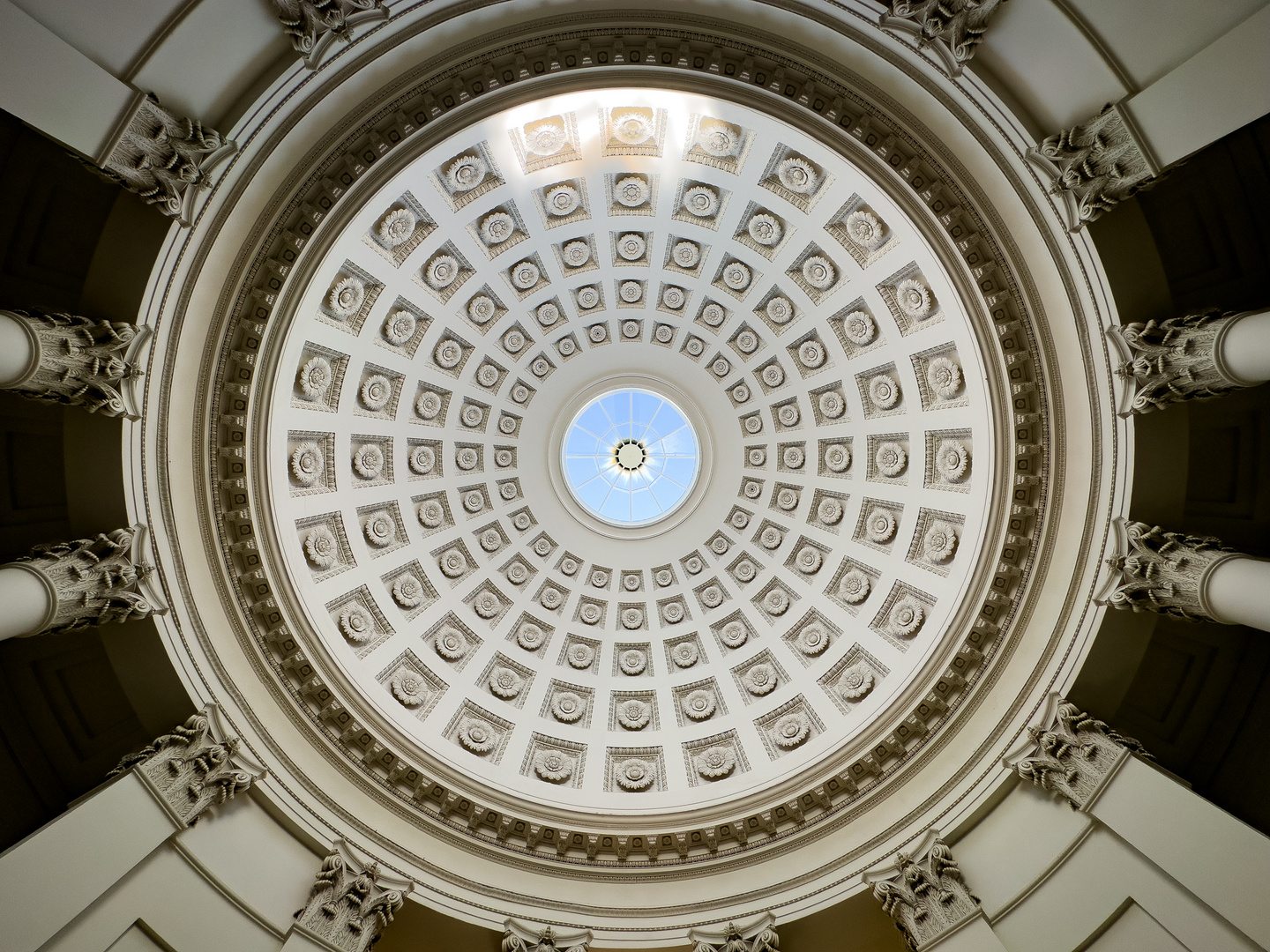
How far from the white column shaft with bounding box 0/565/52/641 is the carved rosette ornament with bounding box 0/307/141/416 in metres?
2.60

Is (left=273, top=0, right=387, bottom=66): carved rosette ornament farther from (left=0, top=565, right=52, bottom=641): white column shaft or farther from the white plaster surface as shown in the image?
the white plaster surface

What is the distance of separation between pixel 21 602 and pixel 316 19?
9785mm

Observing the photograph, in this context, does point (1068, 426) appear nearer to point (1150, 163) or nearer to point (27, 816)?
point (1150, 163)

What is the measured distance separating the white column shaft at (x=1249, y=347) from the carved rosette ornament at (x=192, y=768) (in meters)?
18.0

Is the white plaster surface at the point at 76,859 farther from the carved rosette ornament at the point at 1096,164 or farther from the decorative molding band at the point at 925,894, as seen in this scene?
the carved rosette ornament at the point at 1096,164

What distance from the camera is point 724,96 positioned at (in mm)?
13031

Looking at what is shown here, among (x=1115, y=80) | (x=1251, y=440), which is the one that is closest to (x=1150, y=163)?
(x=1115, y=80)

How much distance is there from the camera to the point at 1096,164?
10.1 m

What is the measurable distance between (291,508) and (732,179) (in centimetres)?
1328

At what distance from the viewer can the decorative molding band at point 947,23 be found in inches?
405

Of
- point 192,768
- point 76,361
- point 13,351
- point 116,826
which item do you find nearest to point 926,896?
point 192,768

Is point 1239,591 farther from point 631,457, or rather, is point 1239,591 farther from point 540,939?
point 631,457

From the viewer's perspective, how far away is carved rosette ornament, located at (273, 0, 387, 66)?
1044 centimetres

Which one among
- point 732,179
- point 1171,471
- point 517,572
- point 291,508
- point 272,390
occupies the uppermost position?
point 732,179
